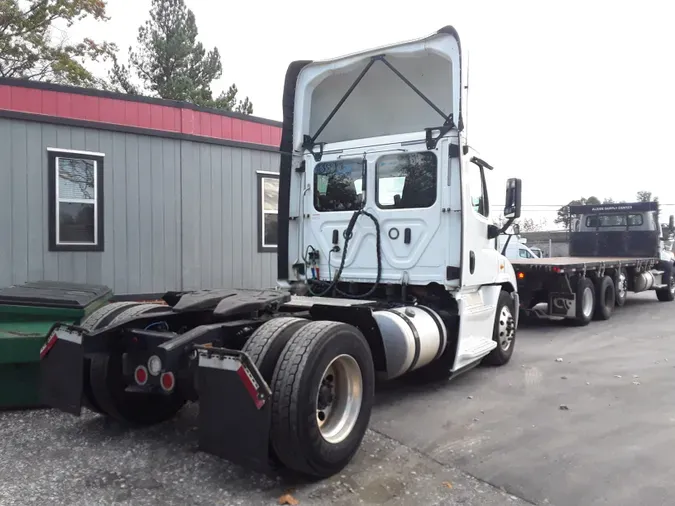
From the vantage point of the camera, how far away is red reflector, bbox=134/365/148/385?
13.2 ft

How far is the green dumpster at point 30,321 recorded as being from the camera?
4.95 m

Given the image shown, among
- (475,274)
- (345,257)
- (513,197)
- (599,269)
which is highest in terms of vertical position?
(513,197)

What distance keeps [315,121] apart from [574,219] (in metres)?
11.9

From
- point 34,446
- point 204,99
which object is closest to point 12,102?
point 34,446

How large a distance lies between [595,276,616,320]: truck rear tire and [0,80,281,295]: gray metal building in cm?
715

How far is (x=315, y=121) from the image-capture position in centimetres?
706

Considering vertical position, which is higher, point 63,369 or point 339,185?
point 339,185

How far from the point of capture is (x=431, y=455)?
14.3ft

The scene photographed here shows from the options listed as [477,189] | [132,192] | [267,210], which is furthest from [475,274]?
[132,192]

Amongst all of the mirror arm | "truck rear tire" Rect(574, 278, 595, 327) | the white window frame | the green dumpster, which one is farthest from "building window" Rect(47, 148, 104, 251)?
"truck rear tire" Rect(574, 278, 595, 327)

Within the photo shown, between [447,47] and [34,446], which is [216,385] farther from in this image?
[447,47]

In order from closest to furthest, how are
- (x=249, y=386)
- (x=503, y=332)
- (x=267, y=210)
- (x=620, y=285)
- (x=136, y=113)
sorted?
(x=249, y=386) → (x=503, y=332) → (x=136, y=113) → (x=267, y=210) → (x=620, y=285)

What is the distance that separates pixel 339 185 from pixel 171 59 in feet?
94.9

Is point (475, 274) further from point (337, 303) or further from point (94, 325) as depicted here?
point (94, 325)
